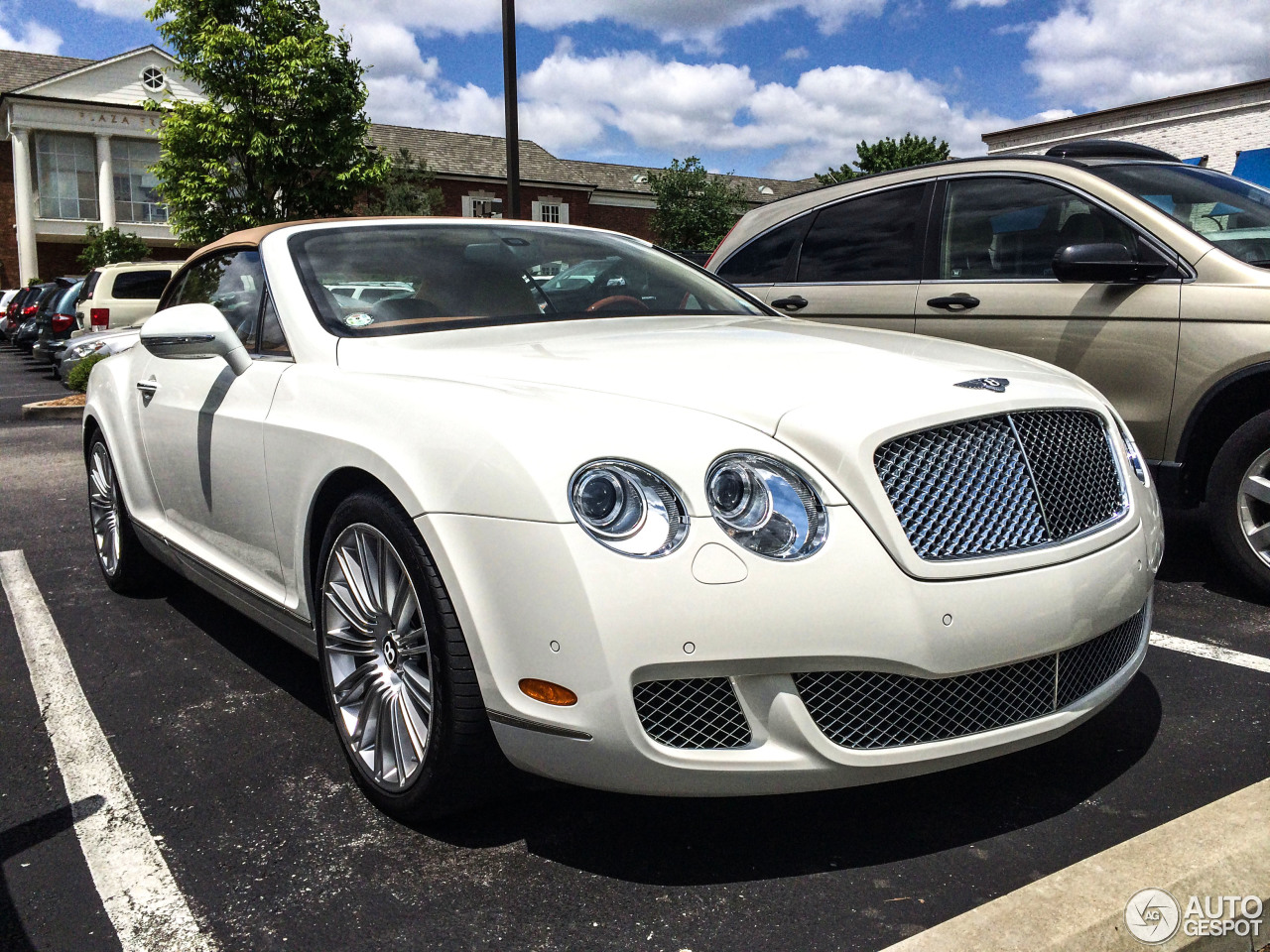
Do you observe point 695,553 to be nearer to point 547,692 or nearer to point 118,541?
point 547,692

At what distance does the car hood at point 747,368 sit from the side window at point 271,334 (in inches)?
12.4

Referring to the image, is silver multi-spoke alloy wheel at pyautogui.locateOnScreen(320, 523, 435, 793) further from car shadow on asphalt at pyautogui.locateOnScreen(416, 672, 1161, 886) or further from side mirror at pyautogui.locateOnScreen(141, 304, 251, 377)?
side mirror at pyautogui.locateOnScreen(141, 304, 251, 377)

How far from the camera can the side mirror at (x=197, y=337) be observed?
3344mm

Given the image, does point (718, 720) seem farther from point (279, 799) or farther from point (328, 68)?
point (328, 68)

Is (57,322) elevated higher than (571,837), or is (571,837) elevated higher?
(57,322)

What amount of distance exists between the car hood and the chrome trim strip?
71 cm

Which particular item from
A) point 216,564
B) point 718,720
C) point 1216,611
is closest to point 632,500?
point 718,720

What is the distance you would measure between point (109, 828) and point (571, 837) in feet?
3.68

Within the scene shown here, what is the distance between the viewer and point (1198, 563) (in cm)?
496

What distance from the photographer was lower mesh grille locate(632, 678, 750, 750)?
7.13 feet

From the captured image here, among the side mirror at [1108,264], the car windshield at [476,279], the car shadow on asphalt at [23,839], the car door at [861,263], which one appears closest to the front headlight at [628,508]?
the car windshield at [476,279]

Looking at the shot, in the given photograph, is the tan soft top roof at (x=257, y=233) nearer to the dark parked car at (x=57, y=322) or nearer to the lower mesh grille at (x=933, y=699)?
the lower mesh grille at (x=933, y=699)

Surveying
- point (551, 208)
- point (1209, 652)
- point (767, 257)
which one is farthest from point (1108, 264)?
point (551, 208)

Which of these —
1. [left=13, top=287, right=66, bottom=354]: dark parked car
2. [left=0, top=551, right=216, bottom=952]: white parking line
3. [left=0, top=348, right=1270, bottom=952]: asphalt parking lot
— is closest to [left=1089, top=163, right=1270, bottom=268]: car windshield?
[left=0, top=348, right=1270, bottom=952]: asphalt parking lot
